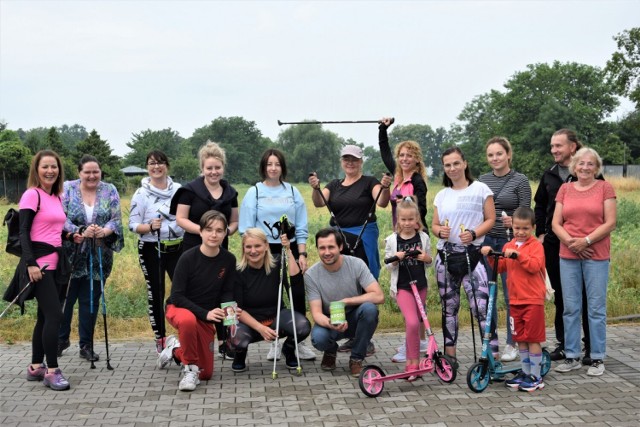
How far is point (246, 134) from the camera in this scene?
240 feet

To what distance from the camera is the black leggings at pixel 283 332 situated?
6.89m

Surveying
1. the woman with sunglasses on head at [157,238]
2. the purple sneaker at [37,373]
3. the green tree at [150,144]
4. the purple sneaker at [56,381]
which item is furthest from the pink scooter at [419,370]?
the green tree at [150,144]

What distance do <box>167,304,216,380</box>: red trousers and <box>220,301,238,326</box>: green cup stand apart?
0.26 m

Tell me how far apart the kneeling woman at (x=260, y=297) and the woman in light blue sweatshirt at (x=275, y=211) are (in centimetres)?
23

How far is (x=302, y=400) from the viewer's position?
609 cm

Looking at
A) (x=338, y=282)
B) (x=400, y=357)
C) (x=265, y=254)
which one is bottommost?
(x=400, y=357)

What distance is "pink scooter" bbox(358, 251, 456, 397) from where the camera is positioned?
20.1 ft

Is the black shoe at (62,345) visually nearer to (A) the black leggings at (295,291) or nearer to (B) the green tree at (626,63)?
(A) the black leggings at (295,291)

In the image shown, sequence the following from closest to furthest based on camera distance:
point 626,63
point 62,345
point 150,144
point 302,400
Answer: point 302,400
point 62,345
point 626,63
point 150,144

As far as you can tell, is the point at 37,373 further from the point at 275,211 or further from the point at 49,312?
the point at 275,211

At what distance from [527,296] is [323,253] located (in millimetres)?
1769

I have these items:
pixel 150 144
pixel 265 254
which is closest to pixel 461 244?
pixel 265 254

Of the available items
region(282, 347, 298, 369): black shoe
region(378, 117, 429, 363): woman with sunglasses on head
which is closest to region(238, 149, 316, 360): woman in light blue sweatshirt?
region(282, 347, 298, 369): black shoe

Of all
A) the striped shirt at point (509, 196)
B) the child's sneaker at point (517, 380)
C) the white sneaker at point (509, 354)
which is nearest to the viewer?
the child's sneaker at point (517, 380)
